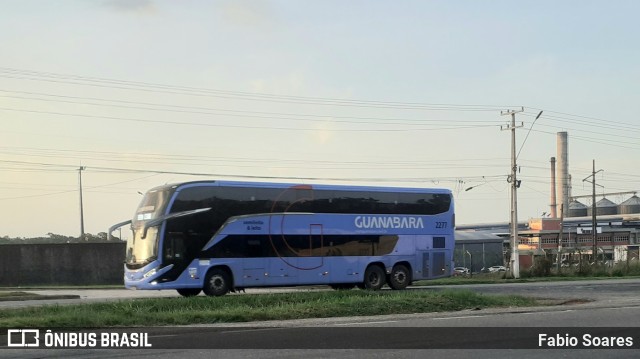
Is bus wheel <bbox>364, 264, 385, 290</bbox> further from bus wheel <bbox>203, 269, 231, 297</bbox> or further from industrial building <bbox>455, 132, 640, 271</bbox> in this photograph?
industrial building <bbox>455, 132, 640, 271</bbox>

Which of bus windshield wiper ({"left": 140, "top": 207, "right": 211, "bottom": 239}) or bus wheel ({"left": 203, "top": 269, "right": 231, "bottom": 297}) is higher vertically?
bus windshield wiper ({"left": 140, "top": 207, "right": 211, "bottom": 239})

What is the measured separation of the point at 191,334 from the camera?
13.7 meters

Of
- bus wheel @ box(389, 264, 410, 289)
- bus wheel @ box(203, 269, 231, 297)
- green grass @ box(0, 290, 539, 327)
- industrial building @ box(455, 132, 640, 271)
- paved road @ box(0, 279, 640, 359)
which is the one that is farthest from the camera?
industrial building @ box(455, 132, 640, 271)

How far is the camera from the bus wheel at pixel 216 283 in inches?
1014

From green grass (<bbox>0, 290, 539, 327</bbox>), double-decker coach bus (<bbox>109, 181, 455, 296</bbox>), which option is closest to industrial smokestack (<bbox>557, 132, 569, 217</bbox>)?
double-decker coach bus (<bbox>109, 181, 455, 296</bbox>)

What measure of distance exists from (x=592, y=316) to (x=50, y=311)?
11.5 metres

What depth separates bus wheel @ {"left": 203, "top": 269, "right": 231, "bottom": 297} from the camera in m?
25.8

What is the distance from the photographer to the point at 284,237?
2756cm

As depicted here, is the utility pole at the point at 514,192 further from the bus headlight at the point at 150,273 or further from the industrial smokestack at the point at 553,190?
the industrial smokestack at the point at 553,190

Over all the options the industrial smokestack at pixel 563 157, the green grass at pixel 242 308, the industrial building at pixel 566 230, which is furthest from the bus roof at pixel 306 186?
the industrial smokestack at pixel 563 157

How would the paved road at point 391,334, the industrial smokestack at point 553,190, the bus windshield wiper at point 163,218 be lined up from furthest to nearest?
the industrial smokestack at point 553,190
the bus windshield wiper at point 163,218
the paved road at point 391,334

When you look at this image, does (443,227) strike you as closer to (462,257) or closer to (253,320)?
(253,320)

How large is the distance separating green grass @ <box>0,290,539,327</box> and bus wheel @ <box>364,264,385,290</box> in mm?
7502

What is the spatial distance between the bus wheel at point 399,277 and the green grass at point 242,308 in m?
8.27
